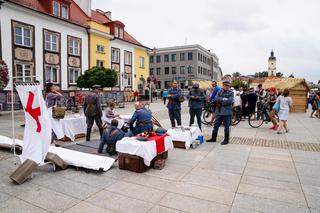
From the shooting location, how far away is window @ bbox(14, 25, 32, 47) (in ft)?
60.1

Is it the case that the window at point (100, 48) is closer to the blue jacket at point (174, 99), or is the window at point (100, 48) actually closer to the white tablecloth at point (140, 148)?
the blue jacket at point (174, 99)

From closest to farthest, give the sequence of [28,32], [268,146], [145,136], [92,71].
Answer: [145,136] → [268,146] → [28,32] → [92,71]

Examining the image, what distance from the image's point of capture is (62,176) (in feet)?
15.0

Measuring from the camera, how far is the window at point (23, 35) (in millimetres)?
18328

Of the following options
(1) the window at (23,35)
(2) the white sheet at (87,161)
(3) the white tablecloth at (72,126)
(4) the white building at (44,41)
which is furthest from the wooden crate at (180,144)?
(1) the window at (23,35)

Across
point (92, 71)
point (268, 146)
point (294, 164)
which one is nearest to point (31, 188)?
point (294, 164)

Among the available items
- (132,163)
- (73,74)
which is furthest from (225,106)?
(73,74)

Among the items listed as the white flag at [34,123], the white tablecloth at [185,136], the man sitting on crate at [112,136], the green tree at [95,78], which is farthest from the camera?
the green tree at [95,78]

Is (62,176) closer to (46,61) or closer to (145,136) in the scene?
(145,136)

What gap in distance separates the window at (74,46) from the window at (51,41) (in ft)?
5.45

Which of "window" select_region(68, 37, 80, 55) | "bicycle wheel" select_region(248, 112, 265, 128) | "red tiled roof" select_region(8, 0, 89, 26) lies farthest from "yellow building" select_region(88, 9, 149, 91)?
"bicycle wheel" select_region(248, 112, 265, 128)

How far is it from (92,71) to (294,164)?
1808cm

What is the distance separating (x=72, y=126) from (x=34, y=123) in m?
3.34

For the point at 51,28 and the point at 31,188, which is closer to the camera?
the point at 31,188
